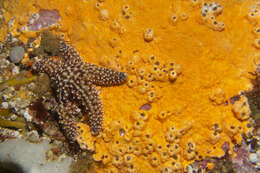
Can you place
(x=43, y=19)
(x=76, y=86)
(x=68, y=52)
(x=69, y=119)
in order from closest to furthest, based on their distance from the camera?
(x=76, y=86), (x=69, y=119), (x=68, y=52), (x=43, y=19)

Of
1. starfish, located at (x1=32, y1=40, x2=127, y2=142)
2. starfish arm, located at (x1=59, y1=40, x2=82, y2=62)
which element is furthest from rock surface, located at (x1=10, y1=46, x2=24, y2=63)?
starfish arm, located at (x1=59, y1=40, x2=82, y2=62)

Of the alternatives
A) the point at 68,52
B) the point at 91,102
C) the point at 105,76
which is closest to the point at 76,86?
the point at 91,102

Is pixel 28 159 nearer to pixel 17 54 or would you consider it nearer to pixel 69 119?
pixel 69 119

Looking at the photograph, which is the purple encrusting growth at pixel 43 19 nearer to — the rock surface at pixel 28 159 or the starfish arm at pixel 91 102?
the starfish arm at pixel 91 102

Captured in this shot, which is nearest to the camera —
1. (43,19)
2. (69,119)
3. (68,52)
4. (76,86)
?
(76,86)

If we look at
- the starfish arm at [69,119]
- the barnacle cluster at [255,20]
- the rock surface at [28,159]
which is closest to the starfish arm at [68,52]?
the starfish arm at [69,119]

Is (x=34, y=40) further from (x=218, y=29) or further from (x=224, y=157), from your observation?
(x=224, y=157)

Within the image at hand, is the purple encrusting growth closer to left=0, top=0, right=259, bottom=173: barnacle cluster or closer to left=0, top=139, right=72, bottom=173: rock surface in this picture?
left=0, top=0, right=259, bottom=173: barnacle cluster
